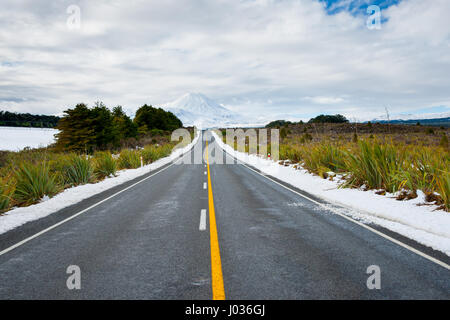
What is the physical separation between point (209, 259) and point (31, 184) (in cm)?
848

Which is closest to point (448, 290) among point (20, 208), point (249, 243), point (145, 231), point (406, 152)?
point (249, 243)

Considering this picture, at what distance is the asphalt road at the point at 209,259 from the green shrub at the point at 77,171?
588 cm

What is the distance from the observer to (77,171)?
14.0 metres

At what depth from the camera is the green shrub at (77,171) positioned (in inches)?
532

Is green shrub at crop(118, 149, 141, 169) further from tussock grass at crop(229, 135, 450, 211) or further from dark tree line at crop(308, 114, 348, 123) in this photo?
dark tree line at crop(308, 114, 348, 123)

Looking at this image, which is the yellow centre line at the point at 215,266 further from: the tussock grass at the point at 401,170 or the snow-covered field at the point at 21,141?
the snow-covered field at the point at 21,141

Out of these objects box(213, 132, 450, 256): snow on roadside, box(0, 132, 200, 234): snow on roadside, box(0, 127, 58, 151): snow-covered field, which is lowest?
box(213, 132, 450, 256): snow on roadside

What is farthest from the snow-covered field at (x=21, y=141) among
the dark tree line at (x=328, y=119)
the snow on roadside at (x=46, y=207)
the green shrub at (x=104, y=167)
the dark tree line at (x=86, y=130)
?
the dark tree line at (x=328, y=119)

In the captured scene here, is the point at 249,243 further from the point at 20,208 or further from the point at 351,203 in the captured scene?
the point at 20,208

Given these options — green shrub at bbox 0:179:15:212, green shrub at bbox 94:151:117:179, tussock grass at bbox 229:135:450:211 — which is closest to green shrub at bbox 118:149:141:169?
green shrub at bbox 94:151:117:179

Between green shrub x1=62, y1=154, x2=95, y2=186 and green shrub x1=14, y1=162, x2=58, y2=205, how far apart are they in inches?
108

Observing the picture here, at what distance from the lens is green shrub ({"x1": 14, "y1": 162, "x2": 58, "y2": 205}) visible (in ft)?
31.8

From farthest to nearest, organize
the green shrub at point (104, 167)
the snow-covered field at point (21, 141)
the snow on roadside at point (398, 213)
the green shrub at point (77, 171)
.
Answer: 1. the snow-covered field at point (21, 141)
2. the green shrub at point (104, 167)
3. the green shrub at point (77, 171)
4. the snow on roadside at point (398, 213)

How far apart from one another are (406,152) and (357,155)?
174 centimetres
